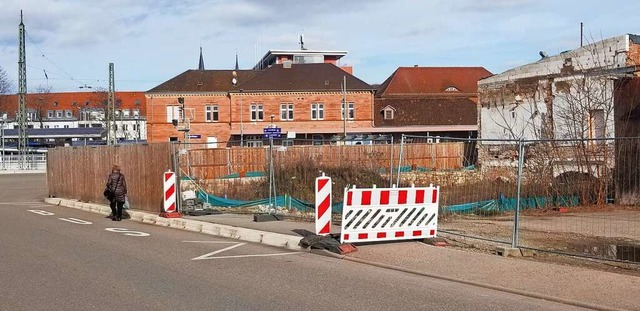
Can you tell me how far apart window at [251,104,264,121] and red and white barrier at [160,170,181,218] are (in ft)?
173

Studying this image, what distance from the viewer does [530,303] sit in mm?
7844

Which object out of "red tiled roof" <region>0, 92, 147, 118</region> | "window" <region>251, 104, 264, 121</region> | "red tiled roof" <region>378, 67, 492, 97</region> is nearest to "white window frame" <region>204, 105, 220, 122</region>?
"window" <region>251, 104, 264, 121</region>

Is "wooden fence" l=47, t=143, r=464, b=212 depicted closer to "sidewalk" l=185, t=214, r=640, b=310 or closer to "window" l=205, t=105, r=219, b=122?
"sidewalk" l=185, t=214, r=640, b=310

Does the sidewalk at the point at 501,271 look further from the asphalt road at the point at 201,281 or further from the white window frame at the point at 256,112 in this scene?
the white window frame at the point at 256,112

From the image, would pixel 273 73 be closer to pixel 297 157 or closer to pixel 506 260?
pixel 297 157

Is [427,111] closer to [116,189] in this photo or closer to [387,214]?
[116,189]

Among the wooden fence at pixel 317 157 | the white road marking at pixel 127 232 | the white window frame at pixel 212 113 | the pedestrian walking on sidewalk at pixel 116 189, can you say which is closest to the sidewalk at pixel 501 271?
the white road marking at pixel 127 232

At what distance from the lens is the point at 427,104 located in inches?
2749

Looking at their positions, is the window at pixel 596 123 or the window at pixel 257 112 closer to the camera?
the window at pixel 596 123

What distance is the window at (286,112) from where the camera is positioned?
70.5 metres

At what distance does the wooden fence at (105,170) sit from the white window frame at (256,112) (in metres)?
41.5

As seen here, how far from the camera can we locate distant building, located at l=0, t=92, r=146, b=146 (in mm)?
110250

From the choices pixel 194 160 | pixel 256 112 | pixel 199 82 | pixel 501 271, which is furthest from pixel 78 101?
pixel 501 271

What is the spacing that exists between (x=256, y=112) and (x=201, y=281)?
Result: 6198cm
